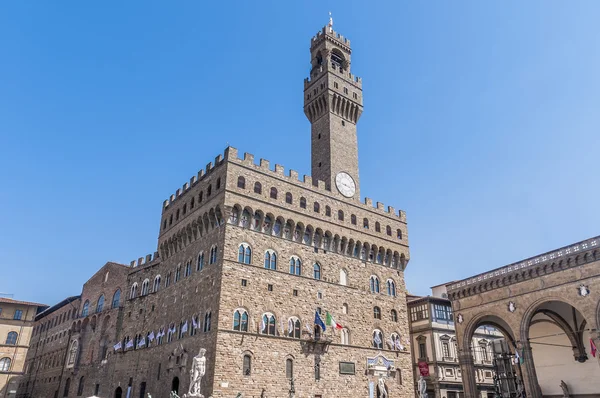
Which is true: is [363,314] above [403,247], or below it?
below

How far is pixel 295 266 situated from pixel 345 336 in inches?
290

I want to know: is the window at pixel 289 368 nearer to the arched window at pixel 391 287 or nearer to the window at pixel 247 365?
the window at pixel 247 365

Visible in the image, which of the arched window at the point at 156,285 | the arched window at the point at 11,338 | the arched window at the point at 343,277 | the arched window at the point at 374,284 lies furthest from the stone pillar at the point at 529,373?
the arched window at the point at 11,338

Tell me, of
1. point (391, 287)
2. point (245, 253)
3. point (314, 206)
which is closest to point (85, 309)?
point (245, 253)

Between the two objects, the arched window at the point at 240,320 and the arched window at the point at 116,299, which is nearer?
the arched window at the point at 240,320

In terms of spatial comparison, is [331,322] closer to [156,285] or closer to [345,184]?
[345,184]

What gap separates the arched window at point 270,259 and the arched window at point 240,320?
4.21 meters

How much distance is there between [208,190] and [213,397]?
15892 millimetres

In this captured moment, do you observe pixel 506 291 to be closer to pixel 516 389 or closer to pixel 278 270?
pixel 516 389

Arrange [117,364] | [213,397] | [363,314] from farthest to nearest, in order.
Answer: [117,364]
[363,314]
[213,397]

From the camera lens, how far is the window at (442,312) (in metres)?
48.6

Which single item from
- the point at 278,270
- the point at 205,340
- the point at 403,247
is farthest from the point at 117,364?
the point at 403,247

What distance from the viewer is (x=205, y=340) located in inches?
1280

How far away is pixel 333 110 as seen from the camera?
46.2 meters
